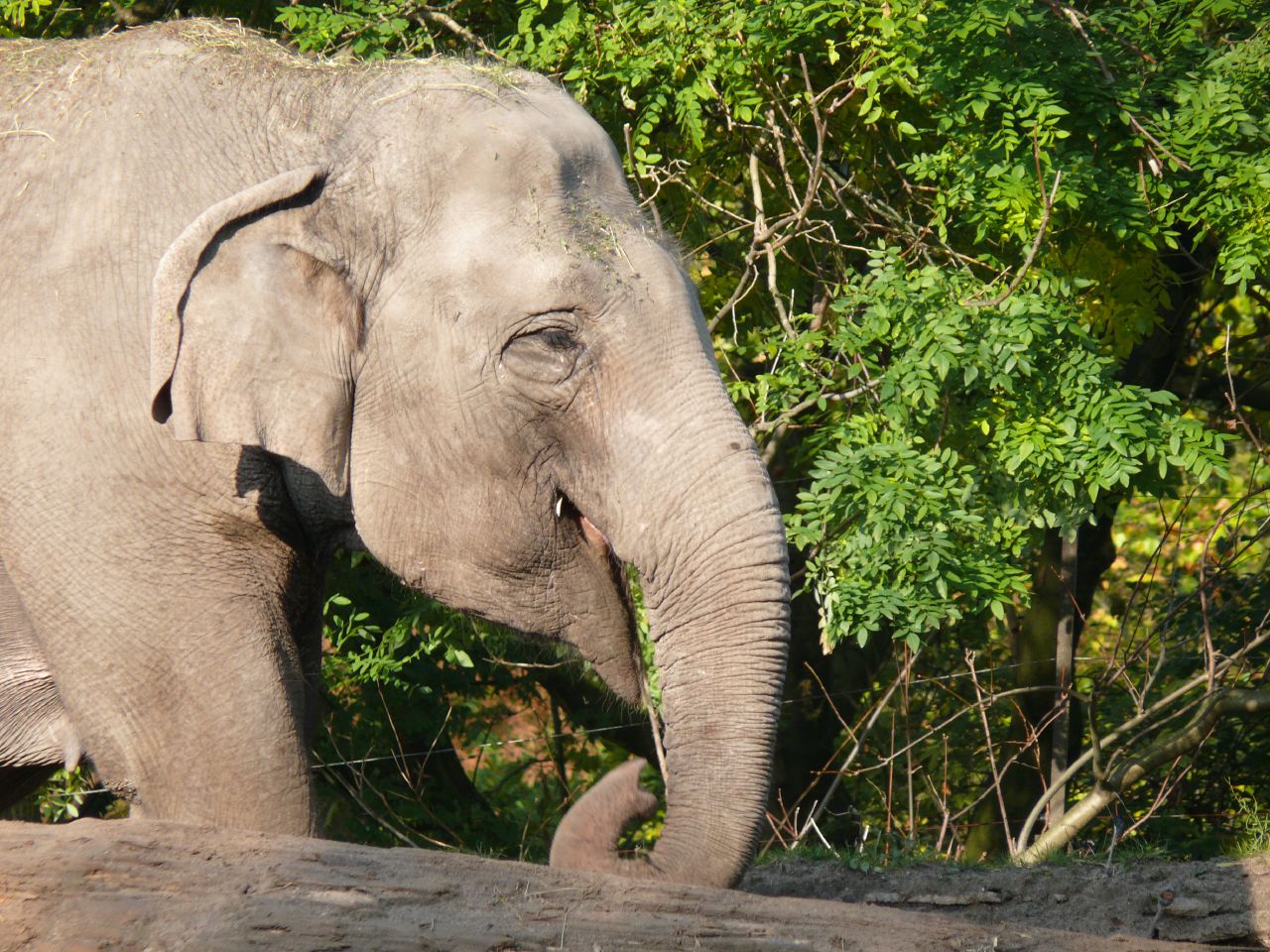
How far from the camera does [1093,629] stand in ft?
41.2

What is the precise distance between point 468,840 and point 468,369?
5594 mm

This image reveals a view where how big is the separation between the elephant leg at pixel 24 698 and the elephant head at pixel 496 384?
2.53 feet

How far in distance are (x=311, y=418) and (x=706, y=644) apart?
3.60 ft

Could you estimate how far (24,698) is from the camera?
408 centimetres

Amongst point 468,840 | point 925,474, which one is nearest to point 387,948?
point 925,474

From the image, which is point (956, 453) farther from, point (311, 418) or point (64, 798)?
point (64, 798)

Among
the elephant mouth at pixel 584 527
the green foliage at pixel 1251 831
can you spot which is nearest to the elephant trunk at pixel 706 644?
the elephant mouth at pixel 584 527

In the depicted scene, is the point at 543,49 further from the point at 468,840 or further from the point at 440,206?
the point at 468,840

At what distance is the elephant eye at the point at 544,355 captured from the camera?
375cm

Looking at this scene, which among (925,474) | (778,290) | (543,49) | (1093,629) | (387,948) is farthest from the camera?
(1093,629)

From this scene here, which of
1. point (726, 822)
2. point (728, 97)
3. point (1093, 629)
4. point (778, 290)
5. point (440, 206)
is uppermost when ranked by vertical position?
point (440, 206)

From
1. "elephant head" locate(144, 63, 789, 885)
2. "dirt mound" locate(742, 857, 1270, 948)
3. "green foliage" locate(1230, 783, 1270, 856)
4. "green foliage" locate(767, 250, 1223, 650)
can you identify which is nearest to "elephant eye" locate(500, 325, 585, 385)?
"elephant head" locate(144, 63, 789, 885)

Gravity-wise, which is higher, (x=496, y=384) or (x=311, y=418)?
(x=496, y=384)

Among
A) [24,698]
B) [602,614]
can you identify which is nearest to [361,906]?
[602,614]
